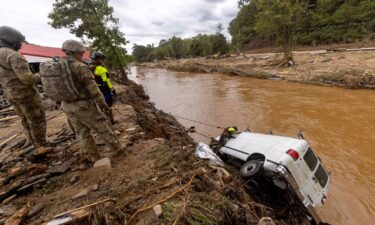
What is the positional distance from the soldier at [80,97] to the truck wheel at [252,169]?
87.8 inches

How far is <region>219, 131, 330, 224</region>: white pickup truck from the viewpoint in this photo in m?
3.08

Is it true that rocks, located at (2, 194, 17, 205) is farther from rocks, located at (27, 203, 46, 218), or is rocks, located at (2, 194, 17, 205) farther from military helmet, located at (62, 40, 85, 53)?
military helmet, located at (62, 40, 85, 53)

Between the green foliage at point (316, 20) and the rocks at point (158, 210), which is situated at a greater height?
the green foliage at point (316, 20)

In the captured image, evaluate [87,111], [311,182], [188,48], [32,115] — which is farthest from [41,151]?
[188,48]

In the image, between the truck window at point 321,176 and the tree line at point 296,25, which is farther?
the tree line at point 296,25

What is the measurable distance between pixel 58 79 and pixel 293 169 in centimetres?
360

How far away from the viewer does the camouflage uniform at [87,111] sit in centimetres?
288

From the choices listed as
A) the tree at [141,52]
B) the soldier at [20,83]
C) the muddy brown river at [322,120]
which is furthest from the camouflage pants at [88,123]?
the tree at [141,52]

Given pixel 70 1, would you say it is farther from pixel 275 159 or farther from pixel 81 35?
pixel 275 159

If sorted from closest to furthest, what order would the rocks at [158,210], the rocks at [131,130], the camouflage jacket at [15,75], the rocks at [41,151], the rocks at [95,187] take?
the rocks at [158,210] → the rocks at [95,187] → the camouflage jacket at [15,75] → the rocks at [41,151] → the rocks at [131,130]

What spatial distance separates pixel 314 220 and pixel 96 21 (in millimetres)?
16424

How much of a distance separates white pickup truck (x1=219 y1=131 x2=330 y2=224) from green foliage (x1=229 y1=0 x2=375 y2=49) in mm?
18201

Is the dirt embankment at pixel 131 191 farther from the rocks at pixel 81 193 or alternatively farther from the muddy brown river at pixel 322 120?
the muddy brown river at pixel 322 120

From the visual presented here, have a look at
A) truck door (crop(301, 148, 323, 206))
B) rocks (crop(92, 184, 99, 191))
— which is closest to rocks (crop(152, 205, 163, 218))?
rocks (crop(92, 184, 99, 191))
